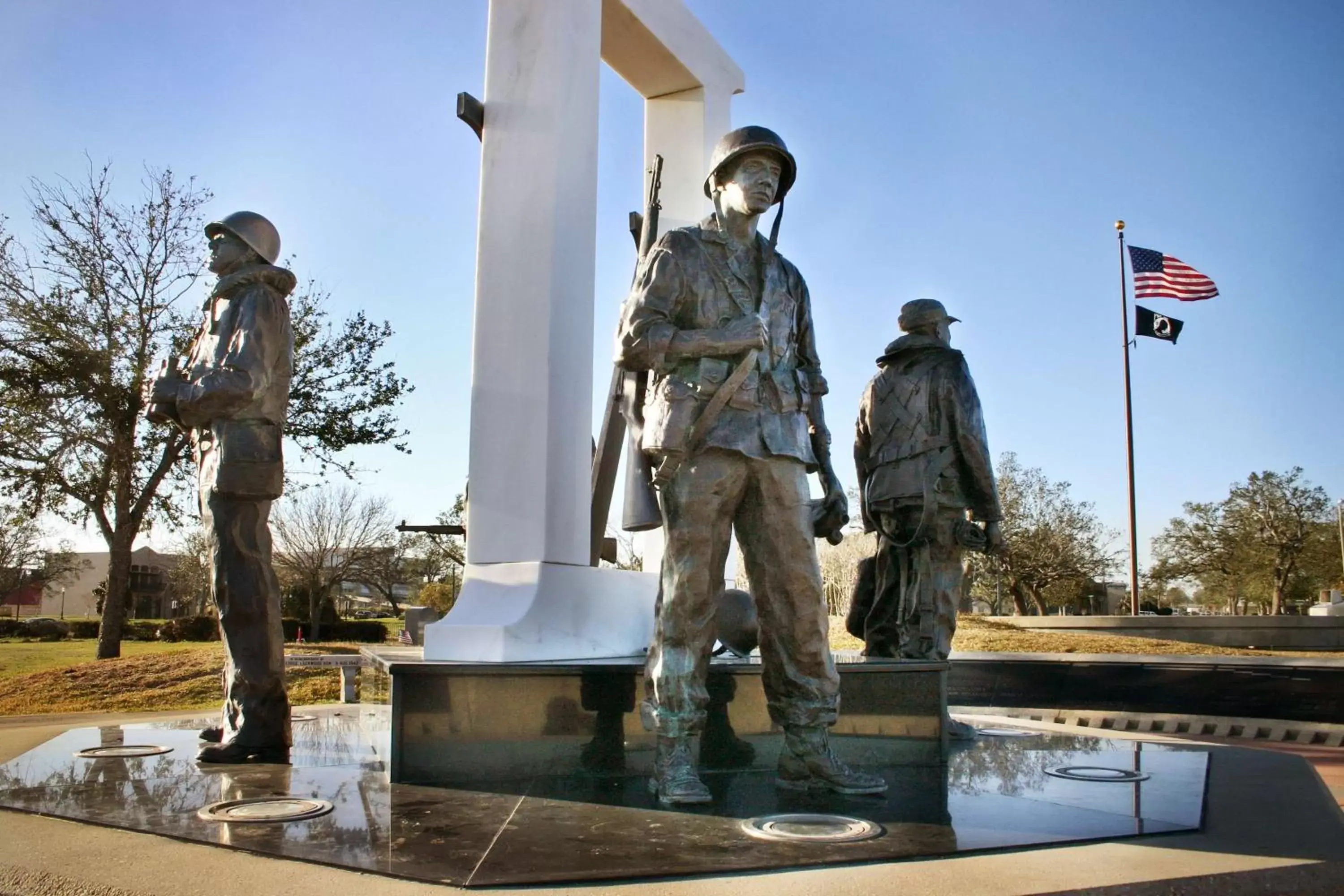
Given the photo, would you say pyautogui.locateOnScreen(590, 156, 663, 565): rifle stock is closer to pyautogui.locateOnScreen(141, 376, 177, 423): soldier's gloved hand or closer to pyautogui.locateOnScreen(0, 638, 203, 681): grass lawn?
pyautogui.locateOnScreen(141, 376, 177, 423): soldier's gloved hand

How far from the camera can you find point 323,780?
13.0ft

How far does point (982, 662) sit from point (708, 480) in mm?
8257

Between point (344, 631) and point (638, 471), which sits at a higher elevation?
point (638, 471)

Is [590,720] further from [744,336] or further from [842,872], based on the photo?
[842,872]

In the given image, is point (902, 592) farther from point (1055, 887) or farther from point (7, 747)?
point (7, 747)

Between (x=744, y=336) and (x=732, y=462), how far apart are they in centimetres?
46

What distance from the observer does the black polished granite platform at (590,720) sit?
161 inches

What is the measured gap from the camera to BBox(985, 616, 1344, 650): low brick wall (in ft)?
65.8

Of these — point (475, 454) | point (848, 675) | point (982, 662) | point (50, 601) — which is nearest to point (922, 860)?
point (848, 675)

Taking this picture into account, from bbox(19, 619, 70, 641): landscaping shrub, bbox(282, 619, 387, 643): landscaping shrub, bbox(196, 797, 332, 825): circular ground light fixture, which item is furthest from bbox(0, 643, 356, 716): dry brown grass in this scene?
bbox(19, 619, 70, 641): landscaping shrub

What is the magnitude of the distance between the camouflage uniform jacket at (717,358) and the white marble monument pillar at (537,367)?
69.0 inches

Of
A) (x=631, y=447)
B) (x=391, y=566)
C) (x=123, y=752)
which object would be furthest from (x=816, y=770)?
(x=391, y=566)

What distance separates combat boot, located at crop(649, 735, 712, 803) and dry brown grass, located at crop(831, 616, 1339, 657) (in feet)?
39.8

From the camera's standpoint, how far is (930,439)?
5688 millimetres
